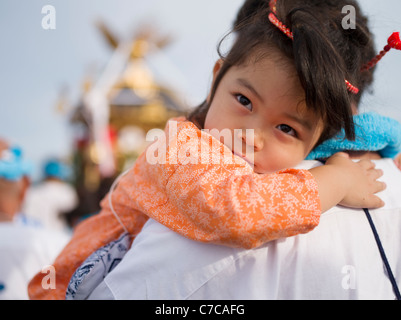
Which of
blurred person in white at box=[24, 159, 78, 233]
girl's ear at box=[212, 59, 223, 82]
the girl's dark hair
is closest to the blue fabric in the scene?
the girl's dark hair

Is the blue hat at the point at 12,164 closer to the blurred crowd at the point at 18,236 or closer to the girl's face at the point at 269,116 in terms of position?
the blurred crowd at the point at 18,236

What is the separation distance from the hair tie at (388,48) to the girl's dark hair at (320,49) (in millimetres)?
22

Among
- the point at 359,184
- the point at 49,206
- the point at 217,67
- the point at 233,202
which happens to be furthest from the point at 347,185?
the point at 49,206

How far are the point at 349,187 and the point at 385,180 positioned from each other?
0.19m

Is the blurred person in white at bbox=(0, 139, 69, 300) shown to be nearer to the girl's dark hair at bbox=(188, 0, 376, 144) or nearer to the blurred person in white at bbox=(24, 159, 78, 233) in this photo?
the girl's dark hair at bbox=(188, 0, 376, 144)

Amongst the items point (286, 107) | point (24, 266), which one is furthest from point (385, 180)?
point (24, 266)

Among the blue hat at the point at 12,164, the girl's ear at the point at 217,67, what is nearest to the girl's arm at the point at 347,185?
the girl's ear at the point at 217,67

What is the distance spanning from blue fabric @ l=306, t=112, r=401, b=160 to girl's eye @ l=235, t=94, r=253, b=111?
0.27m

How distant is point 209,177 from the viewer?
36.7 inches

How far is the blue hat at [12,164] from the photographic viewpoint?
2.79m

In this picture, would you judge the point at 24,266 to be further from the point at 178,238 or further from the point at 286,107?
the point at 286,107

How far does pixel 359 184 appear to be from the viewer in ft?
3.37

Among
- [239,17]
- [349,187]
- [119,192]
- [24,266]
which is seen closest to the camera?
[349,187]
